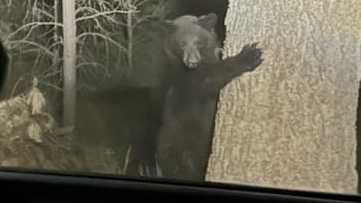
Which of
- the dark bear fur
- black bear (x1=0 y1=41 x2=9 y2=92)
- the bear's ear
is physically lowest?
the dark bear fur

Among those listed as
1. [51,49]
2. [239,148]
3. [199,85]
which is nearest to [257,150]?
[239,148]

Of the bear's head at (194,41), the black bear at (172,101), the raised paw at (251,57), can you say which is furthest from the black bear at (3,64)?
the raised paw at (251,57)

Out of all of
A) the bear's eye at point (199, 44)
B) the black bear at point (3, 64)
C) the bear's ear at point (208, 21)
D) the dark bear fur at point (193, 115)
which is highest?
the bear's ear at point (208, 21)

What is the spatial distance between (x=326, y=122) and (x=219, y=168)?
0.54ft

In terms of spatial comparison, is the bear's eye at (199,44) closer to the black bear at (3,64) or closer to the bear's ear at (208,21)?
the bear's ear at (208,21)

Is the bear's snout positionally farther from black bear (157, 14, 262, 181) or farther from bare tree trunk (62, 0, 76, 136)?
bare tree trunk (62, 0, 76, 136)

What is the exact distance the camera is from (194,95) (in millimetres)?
961

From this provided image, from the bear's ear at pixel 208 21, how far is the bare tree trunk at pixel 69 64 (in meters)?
0.19

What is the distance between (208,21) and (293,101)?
169 mm

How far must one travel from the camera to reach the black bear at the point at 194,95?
0.95 meters

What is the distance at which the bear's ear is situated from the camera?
0.96 m

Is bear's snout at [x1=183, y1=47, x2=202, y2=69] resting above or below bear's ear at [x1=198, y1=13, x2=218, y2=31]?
below

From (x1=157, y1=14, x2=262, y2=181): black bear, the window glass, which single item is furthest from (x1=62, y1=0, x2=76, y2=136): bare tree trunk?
(x1=157, y1=14, x2=262, y2=181): black bear

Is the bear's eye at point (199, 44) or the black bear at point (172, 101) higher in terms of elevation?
the bear's eye at point (199, 44)
